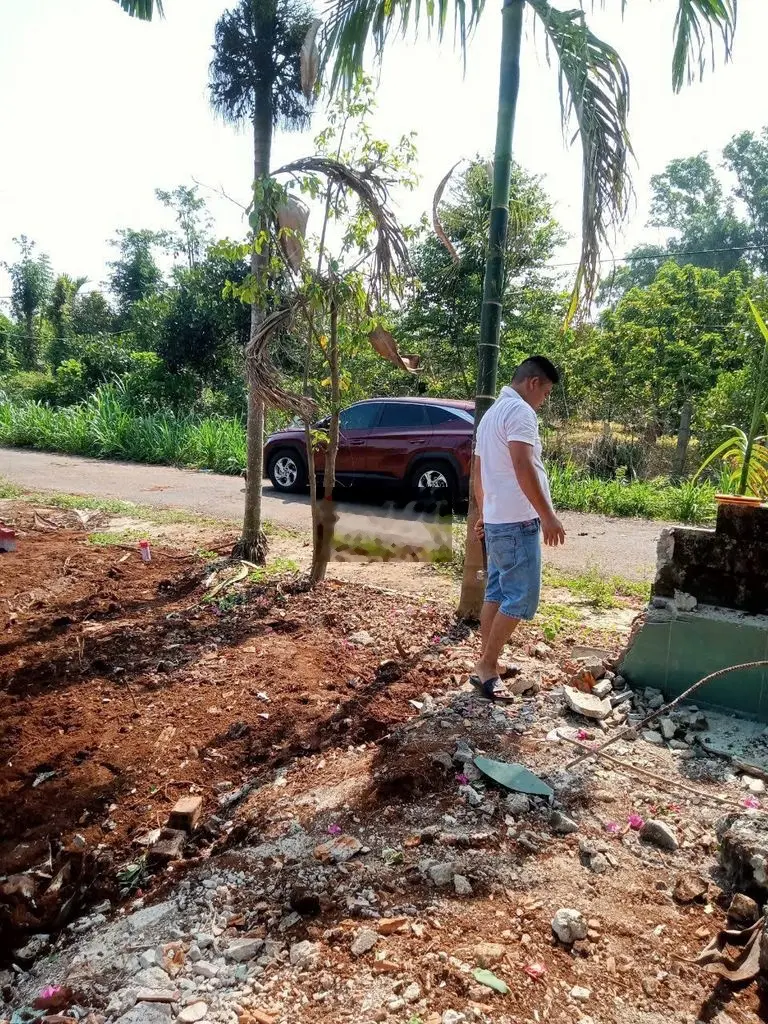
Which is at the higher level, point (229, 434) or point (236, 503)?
point (229, 434)

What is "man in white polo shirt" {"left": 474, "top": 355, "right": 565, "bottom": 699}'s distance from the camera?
132 inches

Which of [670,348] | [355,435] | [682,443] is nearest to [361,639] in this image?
[355,435]

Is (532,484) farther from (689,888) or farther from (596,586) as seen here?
(596,586)

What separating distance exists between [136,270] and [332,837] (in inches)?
1124

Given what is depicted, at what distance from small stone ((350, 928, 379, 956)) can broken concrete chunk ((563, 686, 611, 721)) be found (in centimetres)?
177

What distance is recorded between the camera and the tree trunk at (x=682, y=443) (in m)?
12.5

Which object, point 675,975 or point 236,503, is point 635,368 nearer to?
point 236,503

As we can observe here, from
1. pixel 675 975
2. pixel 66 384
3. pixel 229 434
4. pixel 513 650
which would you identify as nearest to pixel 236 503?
pixel 229 434

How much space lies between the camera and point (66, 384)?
65.2 ft

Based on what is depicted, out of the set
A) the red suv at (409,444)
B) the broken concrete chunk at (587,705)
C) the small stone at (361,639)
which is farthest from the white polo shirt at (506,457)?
the red suv at (409,444)

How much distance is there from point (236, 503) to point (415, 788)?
7.77 m

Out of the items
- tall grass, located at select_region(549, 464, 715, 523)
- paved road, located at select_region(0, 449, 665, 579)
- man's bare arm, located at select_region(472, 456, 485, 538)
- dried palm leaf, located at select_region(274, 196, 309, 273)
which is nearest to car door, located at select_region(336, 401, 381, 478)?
paved road, located at select_region(0, 449, 665, 579)

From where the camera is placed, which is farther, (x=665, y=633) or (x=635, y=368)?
(x=635, y=368)

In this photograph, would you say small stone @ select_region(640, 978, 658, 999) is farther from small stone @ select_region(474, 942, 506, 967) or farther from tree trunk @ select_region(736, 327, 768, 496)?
tree trunk @ select_region(736, 327, 768, 496)
